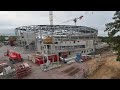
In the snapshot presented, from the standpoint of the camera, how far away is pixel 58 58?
34.1ft

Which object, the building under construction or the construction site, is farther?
the building under construction

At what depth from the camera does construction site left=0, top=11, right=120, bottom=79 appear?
7.74 m

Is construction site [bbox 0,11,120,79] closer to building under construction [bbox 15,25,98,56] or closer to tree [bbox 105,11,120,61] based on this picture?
building under construction [bbox 15,25,98,56]

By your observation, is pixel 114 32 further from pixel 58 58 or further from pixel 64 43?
pixel 64 43

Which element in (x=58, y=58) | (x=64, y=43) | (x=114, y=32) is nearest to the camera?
(x=114, y=32)

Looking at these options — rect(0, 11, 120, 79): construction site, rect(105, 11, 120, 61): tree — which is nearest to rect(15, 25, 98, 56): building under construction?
rect(0, 11, 120, 79): construction site

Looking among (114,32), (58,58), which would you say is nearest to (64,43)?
(58,58)

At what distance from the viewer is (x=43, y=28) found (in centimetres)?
1802
